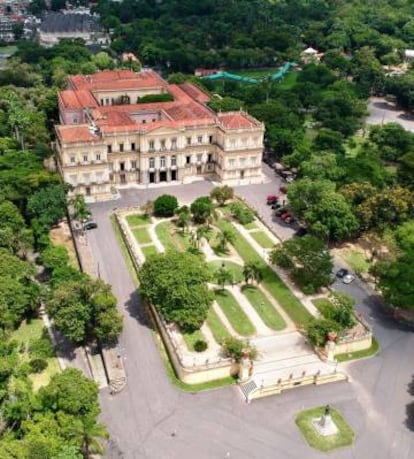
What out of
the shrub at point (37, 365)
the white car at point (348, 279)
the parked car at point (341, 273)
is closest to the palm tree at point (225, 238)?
the parked car at point (341, 273)

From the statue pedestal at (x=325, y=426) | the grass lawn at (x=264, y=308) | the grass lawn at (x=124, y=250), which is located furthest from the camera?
the grass lawn at (x=124, y=250)

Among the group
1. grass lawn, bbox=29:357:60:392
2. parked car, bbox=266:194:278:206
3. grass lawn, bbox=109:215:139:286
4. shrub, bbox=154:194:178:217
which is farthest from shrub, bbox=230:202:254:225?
A: grass lawn, bbox=29:357:60:392

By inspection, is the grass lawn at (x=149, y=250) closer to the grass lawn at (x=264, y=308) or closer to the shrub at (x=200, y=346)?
the grass lawn at (x=264, y=308)

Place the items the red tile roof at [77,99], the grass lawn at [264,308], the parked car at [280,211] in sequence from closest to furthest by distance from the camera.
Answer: the grass lawn at [264,308] → the parked car at [280,211] → the red tile roof at [77,99]

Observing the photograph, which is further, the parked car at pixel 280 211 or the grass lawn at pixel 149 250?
the parked car at pixel 280 211

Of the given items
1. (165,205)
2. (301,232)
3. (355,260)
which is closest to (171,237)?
(165,205)

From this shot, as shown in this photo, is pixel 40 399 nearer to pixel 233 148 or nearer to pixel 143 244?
pixel 143 244

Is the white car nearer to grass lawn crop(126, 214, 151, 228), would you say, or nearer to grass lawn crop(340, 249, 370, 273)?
grass lawn crop(340, 249, 370, 273)
